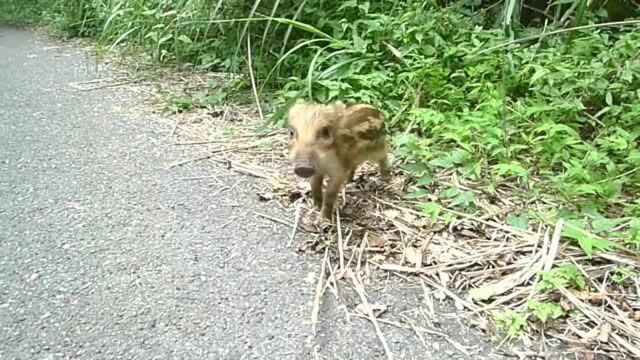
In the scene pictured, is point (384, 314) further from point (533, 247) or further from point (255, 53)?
point (255, 53)

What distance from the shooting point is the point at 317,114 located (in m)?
1.44

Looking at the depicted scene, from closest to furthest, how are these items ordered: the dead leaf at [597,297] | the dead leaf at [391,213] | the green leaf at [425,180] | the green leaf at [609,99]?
the dead leaf at [597,297] < the dead leaf at [391,213] < the green leaf at [425,180] < the green leaf at [609,99]

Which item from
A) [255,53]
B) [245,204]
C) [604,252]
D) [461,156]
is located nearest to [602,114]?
[461,156]

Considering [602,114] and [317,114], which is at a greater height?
[317,114]

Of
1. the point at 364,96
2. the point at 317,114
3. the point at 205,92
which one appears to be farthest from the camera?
the point at 205,92

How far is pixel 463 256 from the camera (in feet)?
4.76

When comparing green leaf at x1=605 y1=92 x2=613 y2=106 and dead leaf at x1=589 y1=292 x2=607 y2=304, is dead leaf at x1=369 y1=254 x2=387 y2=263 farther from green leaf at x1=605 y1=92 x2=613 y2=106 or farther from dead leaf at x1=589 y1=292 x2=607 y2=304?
green leaf at x1=605 y1=92 x2=613 y2=106

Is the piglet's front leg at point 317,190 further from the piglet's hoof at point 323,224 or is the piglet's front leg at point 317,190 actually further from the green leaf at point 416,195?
the green leaf at point 416,195

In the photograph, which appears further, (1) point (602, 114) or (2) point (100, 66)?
(2) point (100, 66)

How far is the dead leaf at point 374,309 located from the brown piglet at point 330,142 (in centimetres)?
34

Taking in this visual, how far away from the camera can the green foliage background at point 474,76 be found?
1.76 meters

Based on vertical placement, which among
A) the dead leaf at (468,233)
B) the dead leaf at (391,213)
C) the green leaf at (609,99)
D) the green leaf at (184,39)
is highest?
the green leaf at (609,99)

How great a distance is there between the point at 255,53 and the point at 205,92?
0.34 meters

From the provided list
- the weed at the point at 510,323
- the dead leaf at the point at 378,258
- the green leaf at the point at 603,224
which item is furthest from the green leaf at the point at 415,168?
the weed at the point at 510,323
